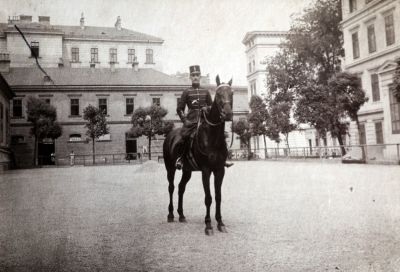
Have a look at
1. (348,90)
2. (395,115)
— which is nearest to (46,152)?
(395,115)

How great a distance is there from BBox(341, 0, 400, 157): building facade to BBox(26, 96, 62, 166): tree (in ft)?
20.8

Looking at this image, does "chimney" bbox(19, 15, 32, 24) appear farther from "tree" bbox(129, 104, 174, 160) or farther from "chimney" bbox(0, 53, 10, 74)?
"tree" bbox(129, 104, 174, 160)

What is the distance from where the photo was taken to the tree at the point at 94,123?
18.5 feet

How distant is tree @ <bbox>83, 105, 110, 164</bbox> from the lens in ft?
18.5

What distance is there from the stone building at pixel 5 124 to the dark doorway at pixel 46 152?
42 cm

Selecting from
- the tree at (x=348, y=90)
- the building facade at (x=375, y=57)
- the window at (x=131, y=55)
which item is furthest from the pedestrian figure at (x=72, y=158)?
the tree at (x=348, y=90)

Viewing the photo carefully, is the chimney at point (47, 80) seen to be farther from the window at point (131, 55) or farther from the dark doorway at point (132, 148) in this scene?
the dark doorway at point (132, 148)

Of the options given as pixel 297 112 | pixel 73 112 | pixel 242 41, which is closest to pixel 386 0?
pixel 242 41

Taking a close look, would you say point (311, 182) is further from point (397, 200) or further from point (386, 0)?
point (386, 0)

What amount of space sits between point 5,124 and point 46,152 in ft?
2.31

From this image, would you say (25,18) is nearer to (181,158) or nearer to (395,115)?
(181,158)

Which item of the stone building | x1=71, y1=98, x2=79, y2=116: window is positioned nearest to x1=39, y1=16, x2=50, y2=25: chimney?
the stone building

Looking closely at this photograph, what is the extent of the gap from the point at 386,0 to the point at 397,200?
5.21 meters

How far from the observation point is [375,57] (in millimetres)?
12812
